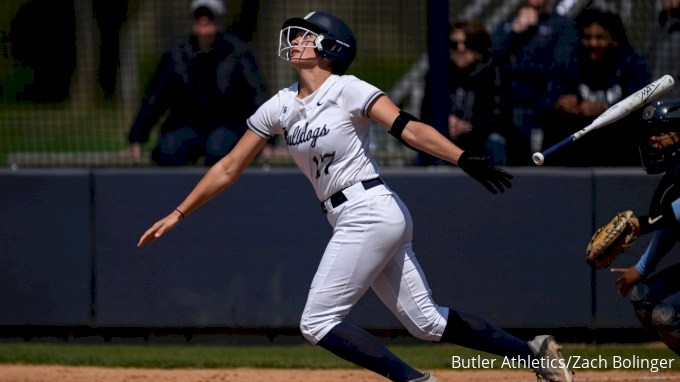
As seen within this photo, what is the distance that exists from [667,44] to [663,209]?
221 cm

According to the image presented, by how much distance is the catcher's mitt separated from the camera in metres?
4.31

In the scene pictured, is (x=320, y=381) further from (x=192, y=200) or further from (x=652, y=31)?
(x=652, y=31)

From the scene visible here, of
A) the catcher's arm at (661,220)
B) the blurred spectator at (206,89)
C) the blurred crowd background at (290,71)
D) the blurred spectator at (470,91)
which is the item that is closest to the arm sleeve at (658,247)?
the catcher's arm at (661,220)

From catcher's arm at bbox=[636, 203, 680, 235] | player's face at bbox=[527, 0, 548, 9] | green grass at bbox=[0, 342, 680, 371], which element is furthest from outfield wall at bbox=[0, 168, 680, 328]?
catcher's arm at bbox=[636, 203, 680, 235]

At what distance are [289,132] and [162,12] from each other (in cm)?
263

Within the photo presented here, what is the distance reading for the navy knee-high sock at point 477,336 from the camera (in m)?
4.09

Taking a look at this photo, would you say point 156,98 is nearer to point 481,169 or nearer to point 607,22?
point 607,22

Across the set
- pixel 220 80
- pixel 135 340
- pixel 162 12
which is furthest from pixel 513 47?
pixel 135 340

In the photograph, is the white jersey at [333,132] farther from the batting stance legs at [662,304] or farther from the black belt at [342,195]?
the batting stance legs at [662,304]

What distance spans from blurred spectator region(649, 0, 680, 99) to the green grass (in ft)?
5.85

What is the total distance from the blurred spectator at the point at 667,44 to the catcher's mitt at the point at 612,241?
2.05 m

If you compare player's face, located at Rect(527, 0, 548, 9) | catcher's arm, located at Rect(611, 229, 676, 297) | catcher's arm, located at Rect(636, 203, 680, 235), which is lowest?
catcher's arm, located at Rect(611, 229, 676, 297)

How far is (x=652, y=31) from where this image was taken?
6039mm

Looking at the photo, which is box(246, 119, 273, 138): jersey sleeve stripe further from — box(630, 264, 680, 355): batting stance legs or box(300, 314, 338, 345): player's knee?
box(630, 264, 680, 355): batting stance legs
